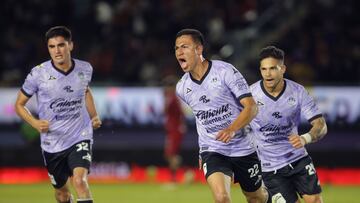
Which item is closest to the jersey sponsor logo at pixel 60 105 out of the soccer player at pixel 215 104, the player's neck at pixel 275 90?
the soccer player at pixel 215 104

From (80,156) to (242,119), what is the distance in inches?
93.0

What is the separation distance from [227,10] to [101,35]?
3200mm

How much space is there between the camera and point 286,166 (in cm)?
937

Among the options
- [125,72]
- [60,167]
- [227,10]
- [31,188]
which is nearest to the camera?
[60,167]

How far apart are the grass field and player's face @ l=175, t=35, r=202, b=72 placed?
18.0 feet

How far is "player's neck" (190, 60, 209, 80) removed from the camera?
9.29m

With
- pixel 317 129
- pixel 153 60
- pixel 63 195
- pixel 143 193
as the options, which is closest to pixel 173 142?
pixel 143 193

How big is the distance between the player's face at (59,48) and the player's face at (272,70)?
254cm

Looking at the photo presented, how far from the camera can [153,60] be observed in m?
20.8

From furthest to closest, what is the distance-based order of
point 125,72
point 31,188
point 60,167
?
point 125,72 < point 31,188 < point 60,167

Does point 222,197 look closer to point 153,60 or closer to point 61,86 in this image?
point 61,86

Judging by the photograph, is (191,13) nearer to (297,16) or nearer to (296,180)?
(297,16)

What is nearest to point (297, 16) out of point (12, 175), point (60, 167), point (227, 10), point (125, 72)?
point (227, 10)

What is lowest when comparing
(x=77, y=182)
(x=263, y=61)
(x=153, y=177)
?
(x=153, y=177)
